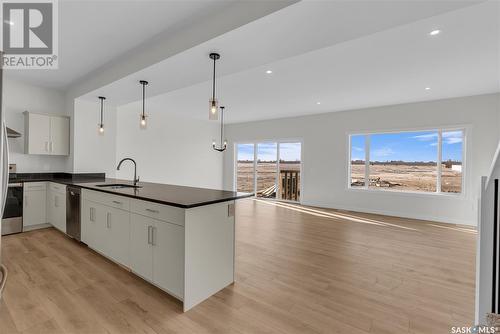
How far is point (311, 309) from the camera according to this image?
7.07 feet

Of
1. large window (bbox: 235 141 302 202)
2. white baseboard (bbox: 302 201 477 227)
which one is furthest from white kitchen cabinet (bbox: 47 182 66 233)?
white baseboard (bbox: 302 201 477 227)

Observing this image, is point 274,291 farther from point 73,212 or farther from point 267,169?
point 267,169

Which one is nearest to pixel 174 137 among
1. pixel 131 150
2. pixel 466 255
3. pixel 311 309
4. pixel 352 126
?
pixel 131 150

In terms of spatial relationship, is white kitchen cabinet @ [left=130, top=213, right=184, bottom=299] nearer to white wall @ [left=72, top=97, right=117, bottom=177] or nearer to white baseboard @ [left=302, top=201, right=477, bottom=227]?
white wall @ [left=72, top=97, right=117, bottom=177]

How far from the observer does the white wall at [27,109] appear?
14.6 ft

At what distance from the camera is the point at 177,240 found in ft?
7.01

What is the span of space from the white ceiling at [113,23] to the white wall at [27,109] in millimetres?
1647

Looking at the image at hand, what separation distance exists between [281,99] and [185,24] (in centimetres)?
335

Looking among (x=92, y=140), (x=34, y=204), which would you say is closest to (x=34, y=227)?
(x=34, y=204)

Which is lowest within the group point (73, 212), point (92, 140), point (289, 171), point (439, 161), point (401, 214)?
point (401, 214)

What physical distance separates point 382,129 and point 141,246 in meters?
5.96

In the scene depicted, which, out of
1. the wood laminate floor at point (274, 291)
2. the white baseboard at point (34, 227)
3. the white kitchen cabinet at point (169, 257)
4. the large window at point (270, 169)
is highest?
the large window at point (270, 169)

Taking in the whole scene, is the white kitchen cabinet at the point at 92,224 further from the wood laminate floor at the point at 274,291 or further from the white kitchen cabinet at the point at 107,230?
the wood laminate floor at the point at 274,291

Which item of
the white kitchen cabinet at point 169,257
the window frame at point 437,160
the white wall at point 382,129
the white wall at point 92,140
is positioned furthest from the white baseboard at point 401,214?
the white kitchen cabinet at point 169,257
